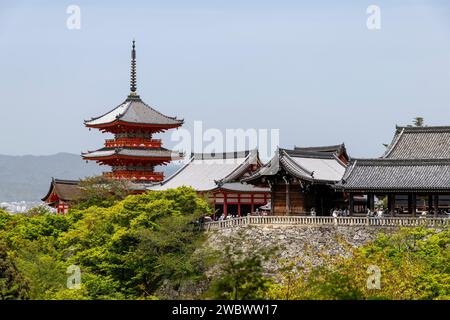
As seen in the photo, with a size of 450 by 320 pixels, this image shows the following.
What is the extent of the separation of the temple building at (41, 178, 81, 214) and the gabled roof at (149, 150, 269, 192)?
852 centimetres

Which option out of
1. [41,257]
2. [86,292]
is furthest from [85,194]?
[86,292]

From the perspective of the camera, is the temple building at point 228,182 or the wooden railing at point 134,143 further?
the wooden railing at point 134,143

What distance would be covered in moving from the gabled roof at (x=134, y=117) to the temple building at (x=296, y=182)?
843 inches

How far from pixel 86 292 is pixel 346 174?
14.7m

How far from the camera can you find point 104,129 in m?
73.9

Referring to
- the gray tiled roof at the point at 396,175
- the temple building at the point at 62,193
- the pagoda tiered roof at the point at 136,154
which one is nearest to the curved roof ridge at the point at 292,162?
the gray tiled roof at the point at 396,175

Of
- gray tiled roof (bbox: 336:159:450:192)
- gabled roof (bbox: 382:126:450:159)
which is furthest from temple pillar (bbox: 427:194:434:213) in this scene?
gabled roof (bbox: 382:126:450:159)

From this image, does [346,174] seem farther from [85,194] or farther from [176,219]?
[85,194]

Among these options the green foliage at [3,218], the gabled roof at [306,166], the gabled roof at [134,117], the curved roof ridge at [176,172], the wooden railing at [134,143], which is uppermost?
the gabled roof at [134,117]

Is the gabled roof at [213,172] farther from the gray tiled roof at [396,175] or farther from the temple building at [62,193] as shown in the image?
the gray tiled roof at [396,175]

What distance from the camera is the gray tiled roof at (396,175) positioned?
4684 cm

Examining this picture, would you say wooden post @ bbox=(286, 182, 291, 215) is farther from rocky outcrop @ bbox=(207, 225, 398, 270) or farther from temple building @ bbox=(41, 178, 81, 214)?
temple building @ bbox=(41, 178, 81, 214)

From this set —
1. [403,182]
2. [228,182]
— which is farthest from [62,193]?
[403,182]
